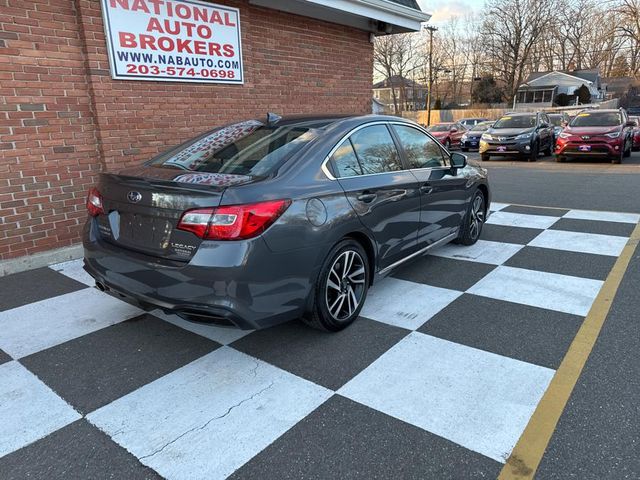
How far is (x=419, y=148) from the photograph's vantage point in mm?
4344

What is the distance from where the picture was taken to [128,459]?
2.18 meters

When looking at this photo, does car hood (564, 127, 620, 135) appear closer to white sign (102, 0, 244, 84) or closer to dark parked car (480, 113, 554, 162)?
dark parked car (480, 113, 554, 162)

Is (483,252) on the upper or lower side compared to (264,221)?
lower

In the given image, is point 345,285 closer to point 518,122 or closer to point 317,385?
point 317,385

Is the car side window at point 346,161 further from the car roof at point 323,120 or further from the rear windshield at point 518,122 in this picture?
the rear windshield at point 518,122

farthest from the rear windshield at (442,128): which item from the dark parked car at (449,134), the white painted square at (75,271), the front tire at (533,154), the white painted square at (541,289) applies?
the white painted square at (75,271)

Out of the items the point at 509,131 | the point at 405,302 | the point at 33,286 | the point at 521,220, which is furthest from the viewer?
the point at 509,131

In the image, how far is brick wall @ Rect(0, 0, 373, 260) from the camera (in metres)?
4.63

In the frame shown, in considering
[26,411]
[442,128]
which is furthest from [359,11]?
[442,128]

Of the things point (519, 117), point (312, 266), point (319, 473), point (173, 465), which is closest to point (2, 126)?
point (312, 266)

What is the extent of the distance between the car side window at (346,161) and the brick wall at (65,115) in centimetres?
329

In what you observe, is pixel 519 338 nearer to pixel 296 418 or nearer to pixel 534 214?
pixel 296 418

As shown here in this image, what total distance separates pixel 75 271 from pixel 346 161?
3.24m

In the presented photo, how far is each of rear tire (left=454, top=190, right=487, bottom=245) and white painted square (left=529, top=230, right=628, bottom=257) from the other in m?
0.66
